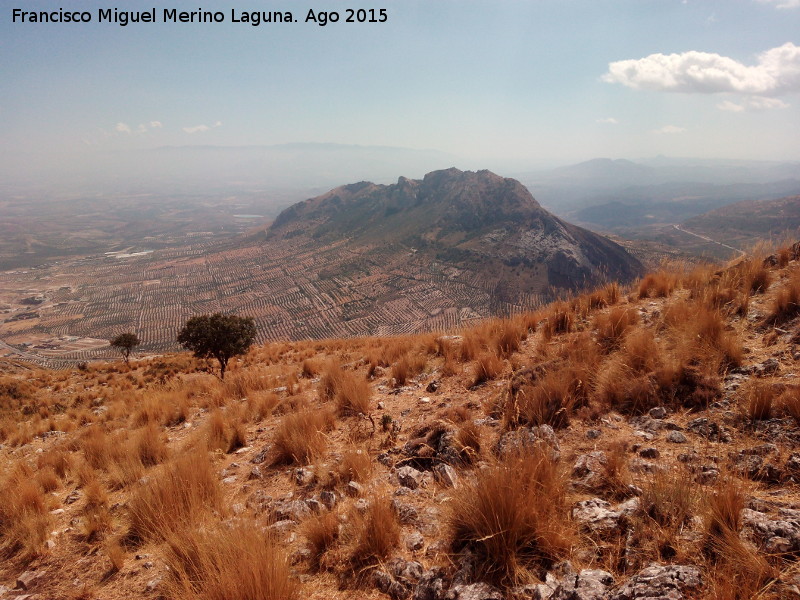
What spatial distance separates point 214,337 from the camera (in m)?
15.1

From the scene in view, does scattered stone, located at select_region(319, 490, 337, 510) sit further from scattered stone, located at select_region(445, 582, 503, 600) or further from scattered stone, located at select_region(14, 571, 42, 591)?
scattered stone, located at select_region(14, 571, 42, 591)

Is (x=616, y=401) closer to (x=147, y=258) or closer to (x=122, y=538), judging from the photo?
(x=122, y=538)

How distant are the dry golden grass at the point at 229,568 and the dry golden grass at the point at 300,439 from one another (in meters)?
1.90

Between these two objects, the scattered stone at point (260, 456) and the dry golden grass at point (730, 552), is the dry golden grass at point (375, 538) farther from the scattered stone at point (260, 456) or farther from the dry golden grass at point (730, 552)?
the scattered stone at point (260, 456)

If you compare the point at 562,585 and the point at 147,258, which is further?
the point at 147,258

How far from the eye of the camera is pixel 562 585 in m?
2.35

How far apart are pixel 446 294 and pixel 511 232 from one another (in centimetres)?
3935

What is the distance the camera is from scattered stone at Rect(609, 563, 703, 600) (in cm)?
211

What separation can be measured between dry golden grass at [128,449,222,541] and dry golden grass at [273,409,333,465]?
1.13m

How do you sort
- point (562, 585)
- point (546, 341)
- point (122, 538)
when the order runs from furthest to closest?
point (546, 341) → point (122, 538) → point (562, 585)

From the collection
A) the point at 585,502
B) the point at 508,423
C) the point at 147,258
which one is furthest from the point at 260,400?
the point at 147,258

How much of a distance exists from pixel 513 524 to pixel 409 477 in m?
1.81

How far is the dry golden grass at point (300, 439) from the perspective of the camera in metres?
5.28

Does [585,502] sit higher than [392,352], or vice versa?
[585,502]
